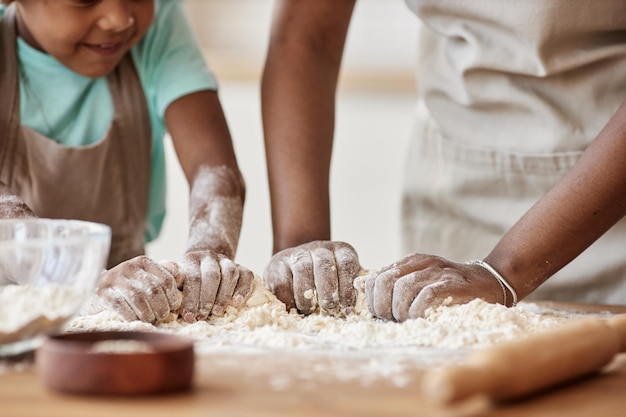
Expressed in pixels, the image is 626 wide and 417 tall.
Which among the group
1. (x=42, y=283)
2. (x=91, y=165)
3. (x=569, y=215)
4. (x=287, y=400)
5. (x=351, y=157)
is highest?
(x=351, y=157)

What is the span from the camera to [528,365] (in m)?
0.69

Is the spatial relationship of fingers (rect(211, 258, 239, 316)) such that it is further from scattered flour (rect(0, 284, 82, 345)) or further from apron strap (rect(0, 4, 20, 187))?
apron strap (rect(0, 4, 20, 187))

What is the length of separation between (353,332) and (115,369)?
1.22 feet

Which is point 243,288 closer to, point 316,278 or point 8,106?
point 316,278

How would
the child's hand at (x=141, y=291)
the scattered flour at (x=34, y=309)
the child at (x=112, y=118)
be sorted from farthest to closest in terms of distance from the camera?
1. the child at (x=112, y=118)
2. the child's hand at (x=141, y=291)
3. the scattered flour at (x=34, y=309)

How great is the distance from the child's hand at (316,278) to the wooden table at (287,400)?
0.34m

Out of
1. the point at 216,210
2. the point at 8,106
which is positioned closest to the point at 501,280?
the point at 216,210

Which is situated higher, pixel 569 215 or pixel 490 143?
pixel 490 143

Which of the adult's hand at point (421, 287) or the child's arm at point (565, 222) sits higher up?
the child's arm at point (565, 222)

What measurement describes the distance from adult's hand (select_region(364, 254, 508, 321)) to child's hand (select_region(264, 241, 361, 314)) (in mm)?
49

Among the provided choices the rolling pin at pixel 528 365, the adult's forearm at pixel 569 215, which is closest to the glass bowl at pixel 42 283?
the rolling pin at pixel 528 365

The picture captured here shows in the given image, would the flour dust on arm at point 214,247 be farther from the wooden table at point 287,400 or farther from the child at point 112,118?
the wooden table at point 287,400

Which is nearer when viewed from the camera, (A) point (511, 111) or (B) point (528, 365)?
(B) point (528, 365)

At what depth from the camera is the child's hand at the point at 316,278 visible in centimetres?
115
